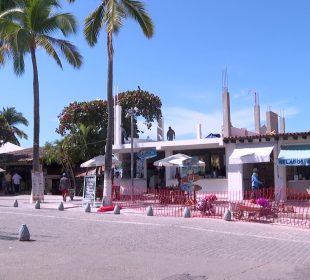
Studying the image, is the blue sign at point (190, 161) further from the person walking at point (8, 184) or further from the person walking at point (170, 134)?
the person walking at point (8, 184)

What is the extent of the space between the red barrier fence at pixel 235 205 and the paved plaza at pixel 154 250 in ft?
3.23

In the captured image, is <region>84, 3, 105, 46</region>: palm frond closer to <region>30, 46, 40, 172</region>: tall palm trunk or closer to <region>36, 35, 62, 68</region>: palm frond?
<region>36, 35, 62, 68</region>: palm frond

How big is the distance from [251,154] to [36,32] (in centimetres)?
1337

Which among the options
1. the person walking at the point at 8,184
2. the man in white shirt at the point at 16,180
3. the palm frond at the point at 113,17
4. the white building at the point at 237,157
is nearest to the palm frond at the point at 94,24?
the palm frond at the point at 113,17

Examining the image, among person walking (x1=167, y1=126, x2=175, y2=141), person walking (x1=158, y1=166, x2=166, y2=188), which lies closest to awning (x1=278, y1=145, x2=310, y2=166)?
person walking (x1=158, y1=166, x2=166, y2=188)

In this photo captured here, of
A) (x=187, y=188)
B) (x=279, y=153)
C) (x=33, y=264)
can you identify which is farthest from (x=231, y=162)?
(x=33, y=264)

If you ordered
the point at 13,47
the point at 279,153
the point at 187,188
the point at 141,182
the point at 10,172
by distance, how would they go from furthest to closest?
the point at 10,172 < the point at 141,182 < the point at 13,47 < the point at 279,153 < the point at 187,188

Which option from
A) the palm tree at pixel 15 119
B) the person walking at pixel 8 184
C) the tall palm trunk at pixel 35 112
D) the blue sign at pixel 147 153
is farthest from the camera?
the palm tree at pixel 15 119

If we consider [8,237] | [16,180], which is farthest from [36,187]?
[8,237]

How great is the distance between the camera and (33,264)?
927 cm

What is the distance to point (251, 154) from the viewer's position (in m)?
25.2

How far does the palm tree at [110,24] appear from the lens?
2398cm

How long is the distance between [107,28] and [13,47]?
20.0ft

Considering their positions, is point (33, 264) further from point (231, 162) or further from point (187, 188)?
point (231, 162)
